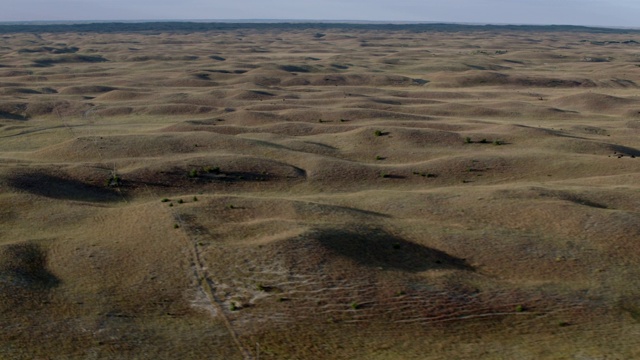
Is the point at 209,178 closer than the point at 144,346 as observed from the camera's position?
No

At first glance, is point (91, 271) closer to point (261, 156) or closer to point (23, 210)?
point (23, 210)

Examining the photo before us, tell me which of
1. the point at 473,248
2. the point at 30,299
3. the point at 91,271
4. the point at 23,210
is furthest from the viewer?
the point at 23,210

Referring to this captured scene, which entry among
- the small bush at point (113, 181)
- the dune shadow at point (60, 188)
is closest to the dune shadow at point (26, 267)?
the dune shadow at point (60, 188)

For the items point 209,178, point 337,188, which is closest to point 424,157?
point 337,188

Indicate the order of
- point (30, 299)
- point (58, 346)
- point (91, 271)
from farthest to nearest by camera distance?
point (91, 271) → point (30, 299) → point (58, 346)

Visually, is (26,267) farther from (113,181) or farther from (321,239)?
(113,181)

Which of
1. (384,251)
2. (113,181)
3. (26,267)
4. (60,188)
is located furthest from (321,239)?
(60,188)
